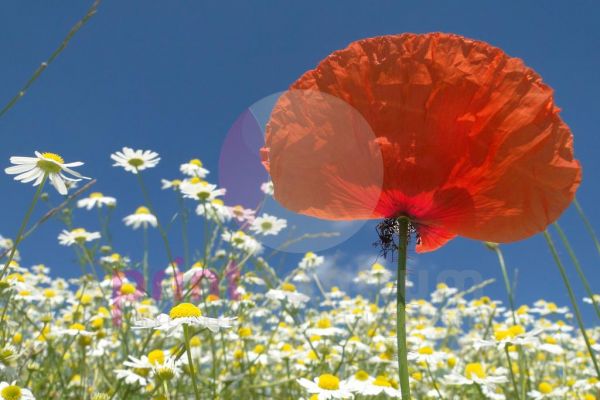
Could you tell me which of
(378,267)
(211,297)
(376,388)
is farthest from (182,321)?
(378,267)

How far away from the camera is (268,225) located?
3902mm

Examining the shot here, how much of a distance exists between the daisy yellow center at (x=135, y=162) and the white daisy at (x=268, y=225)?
3.53 feet

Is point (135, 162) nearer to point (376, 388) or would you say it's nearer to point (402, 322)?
point (376, 388)

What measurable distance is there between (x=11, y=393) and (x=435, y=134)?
1.43 meters

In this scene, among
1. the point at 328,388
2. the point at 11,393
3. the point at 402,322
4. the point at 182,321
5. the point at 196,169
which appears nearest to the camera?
the point at 402,322

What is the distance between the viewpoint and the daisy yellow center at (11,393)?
1.52 m

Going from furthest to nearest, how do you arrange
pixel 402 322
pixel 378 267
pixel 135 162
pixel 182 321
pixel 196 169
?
pixel 378 267
pixel 196 169
pixel 135 162
pixel 182 321
pixel 402 322

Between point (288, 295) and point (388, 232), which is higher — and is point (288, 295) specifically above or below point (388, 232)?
above

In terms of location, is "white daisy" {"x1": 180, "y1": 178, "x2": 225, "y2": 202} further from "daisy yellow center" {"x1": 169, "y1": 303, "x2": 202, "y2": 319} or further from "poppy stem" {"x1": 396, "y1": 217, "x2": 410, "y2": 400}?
"poppy stem" {"x1": 396, "y1": 217, "x2": 410, "y2": 400}

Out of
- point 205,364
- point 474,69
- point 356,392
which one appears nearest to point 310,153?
point 474,69

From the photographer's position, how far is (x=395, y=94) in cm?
73

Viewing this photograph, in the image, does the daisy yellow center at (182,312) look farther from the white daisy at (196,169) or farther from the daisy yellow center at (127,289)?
the white daisy at (196,169)

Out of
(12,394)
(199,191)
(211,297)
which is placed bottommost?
(12,394)

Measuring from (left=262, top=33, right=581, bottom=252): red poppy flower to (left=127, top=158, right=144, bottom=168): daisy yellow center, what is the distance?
2.26m
